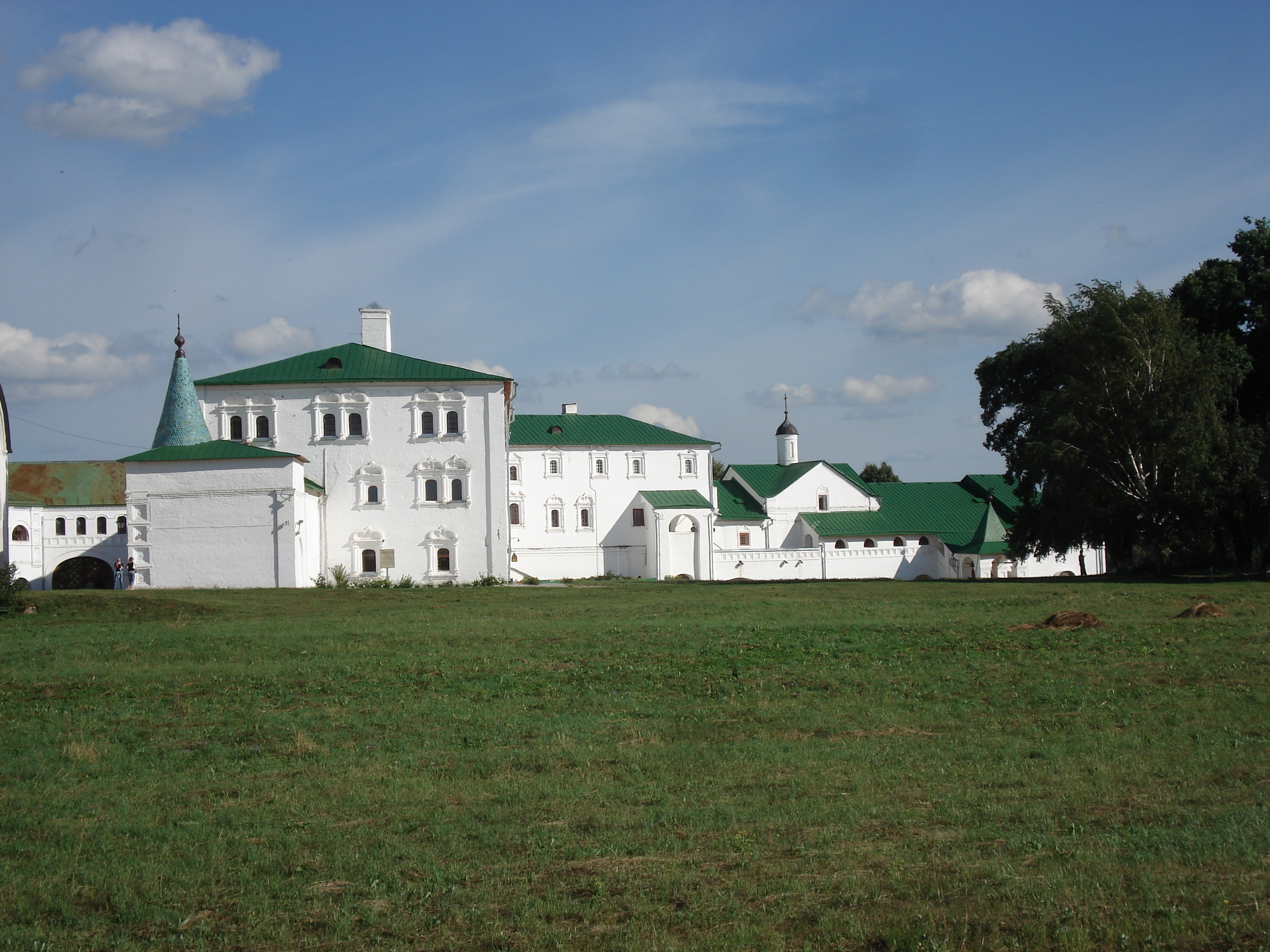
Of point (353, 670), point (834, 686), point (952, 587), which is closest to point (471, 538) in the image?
point (952, 587)

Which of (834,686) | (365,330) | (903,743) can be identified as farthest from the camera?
(365,330)

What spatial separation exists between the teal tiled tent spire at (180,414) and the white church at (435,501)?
0.25ft

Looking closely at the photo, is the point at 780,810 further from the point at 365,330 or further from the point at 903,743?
the point at 365,330

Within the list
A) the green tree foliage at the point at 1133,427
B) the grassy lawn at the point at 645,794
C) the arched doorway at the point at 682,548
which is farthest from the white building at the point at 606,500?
the grassy lawn at the point at 645,794

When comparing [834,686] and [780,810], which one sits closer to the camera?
[780,810]

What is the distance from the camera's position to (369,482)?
4756cm

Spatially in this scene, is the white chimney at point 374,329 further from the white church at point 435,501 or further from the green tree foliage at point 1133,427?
the green tree foliage at point 1133,427

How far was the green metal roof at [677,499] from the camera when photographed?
56.3 meters

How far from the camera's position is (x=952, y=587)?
37.5 m

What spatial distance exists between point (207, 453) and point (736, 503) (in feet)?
107

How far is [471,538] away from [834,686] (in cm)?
3511

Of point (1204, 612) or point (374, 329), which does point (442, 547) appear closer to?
point (374, 329)

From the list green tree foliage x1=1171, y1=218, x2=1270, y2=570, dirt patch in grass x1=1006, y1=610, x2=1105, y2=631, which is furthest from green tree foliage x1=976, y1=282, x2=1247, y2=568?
dirt patch in grass x1=1006, y1=610, x2=1105, y2=631

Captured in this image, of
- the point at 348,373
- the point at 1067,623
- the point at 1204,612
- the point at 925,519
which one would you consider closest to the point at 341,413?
the point at 348,373
